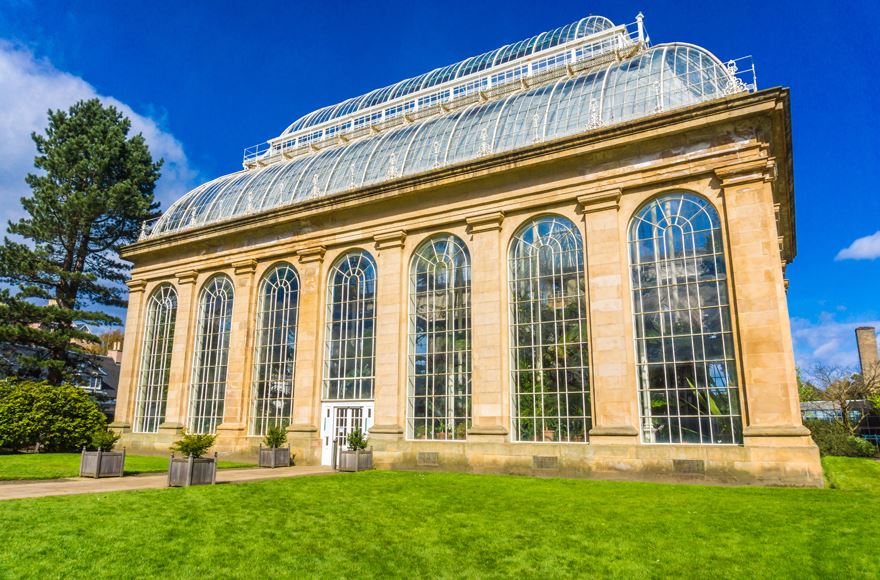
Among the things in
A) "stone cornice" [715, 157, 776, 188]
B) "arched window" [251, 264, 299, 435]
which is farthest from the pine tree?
"stone cornice" [715, 157, 776, 188]

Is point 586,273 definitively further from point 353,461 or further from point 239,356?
point 239,356

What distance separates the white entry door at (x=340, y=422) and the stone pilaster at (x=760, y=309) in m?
14.3

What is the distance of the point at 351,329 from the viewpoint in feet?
85.6

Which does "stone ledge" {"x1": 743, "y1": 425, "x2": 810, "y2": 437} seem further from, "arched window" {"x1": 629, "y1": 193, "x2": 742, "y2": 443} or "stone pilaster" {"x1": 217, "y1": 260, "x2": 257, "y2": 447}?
"stone pilaster" {"x1": 217, "y1": 260, "x2": 257, "y2": 447}

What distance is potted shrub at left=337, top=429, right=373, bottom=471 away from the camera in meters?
21.4

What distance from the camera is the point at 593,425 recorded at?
1961 cm

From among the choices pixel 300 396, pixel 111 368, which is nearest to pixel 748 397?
pixel 300 396

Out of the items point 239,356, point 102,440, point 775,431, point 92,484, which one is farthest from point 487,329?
point 102,440

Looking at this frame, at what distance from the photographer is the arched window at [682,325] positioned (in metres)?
18.2

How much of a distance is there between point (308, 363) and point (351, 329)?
2.50 meters

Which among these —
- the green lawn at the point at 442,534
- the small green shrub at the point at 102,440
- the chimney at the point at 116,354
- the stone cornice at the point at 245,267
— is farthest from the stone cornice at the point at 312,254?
the chimney at the point at 116,354

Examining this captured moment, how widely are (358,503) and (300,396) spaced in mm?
12650

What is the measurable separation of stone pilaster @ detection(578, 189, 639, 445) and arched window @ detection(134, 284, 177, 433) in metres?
22.8

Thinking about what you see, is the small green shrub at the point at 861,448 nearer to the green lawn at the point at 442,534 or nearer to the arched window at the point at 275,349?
the green lawn at the point at 442,534
